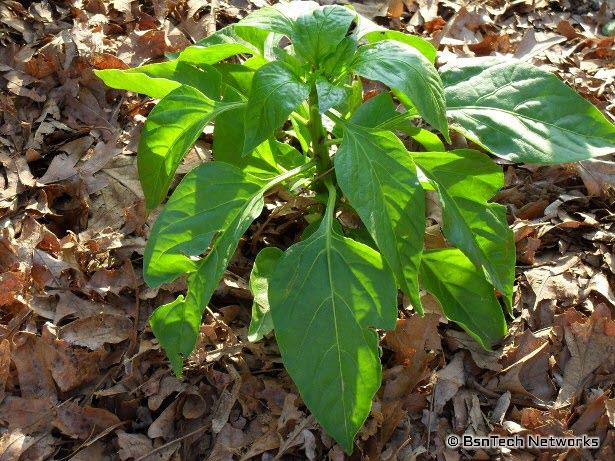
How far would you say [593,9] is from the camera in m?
3.70

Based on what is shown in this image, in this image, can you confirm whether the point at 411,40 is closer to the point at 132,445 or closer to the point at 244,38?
the point at 244,38

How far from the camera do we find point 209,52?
2.13 meters

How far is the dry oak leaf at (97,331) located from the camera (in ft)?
7.56

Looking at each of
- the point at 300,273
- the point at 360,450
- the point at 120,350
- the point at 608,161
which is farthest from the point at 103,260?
the point at 608,161

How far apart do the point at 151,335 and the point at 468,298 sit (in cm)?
109

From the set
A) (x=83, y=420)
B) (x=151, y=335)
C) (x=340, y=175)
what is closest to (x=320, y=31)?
(x=340, y=175)

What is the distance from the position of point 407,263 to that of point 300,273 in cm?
31

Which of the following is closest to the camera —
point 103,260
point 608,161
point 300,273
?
point 300,273

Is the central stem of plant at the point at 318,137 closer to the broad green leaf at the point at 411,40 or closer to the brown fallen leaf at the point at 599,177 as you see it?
the broad green leaf at the point at 411,40

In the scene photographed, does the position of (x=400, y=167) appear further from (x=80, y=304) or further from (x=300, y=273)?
(x=80, y=304)

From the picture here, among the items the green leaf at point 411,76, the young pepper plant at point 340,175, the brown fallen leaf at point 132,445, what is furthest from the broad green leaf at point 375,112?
the brown fallen leaf at point 132,445

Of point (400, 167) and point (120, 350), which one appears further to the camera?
point (120, 350)

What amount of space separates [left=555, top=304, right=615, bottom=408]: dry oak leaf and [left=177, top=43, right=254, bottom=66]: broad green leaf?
1.46 meters

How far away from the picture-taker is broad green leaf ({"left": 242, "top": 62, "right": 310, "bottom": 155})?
180cm
